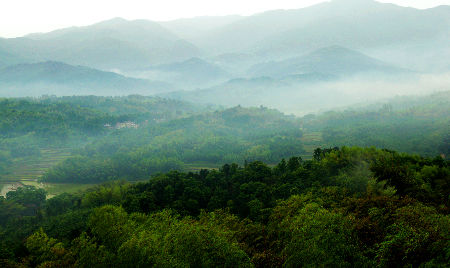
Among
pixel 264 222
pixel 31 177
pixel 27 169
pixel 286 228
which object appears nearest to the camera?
pixel 286 228

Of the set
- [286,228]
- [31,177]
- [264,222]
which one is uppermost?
[286,228]

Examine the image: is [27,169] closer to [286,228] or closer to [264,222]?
[264,222]

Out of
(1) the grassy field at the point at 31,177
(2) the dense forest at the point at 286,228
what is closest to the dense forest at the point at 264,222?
(2) the dense forest at the point at 286,228

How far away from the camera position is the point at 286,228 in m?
36.8

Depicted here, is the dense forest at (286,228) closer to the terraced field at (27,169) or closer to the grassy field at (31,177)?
the grassy field at (31,177)

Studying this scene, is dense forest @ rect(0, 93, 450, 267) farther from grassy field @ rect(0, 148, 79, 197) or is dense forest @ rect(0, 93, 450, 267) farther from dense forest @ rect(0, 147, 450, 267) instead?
grassy field @ rect(0, 148, 79, 197)

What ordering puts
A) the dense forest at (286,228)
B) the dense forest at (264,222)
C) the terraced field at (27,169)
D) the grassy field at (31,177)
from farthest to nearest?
the terraced field at (27,169) < the grassy field at (31,177) < the dense forest at (264,222) < the dense forest at (286,228)

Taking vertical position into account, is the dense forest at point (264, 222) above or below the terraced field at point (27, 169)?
above

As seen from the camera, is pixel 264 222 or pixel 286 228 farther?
pixel 264 222

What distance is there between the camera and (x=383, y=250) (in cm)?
2561

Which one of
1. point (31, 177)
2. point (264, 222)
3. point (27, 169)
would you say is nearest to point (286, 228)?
point (264, 222)

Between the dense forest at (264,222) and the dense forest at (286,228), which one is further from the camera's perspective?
the dense forest at (264,222)

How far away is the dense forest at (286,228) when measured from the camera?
1093 inches

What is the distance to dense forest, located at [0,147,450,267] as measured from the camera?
27.8 meters
